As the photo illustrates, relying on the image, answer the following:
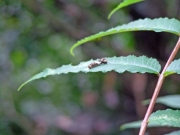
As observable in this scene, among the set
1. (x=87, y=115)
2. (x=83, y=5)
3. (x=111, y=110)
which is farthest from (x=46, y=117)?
(x=83, y=5)

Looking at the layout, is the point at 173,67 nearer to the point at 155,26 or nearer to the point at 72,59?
the point at 155,26

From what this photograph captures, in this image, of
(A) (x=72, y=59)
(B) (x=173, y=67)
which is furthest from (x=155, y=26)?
(A) (x=72, y=59)

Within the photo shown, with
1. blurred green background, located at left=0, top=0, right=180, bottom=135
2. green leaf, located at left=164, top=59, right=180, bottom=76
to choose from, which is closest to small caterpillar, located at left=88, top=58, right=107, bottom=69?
green leaf, located at left=164, top=59, right=180, bottom=76

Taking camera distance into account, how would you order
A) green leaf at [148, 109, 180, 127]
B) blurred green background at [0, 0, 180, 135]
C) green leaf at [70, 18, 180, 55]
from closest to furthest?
green leaf at [148, 109, 180, 127] < green leaf at [70, 18, 180, 55] < blurred green background at [0, 0, 180, 135]

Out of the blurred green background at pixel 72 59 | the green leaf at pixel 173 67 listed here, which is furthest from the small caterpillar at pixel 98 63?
the blurred green background at pixel 72 59

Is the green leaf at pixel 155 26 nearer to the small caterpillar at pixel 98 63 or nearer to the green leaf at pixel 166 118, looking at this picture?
the small caterpillar at pixel 98 63

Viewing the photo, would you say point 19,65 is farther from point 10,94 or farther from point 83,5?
point 83,5

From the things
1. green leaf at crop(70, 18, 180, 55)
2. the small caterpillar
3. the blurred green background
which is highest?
the blurred green background

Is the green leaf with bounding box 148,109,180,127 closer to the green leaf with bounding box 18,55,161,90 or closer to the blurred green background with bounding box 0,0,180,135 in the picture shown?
the green leaf with bounding box 18,55,161,90
